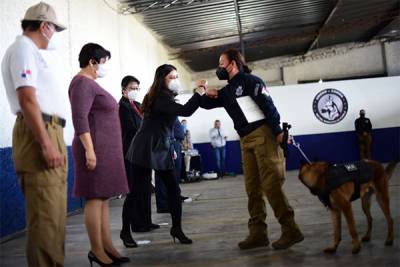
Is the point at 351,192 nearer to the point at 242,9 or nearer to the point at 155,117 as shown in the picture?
Answer: the point at 155,117

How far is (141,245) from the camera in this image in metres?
3.55

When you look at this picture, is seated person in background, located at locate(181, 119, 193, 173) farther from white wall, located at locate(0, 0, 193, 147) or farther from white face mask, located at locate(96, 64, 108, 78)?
white face mask, located at locate(96, 64, 108, 78)

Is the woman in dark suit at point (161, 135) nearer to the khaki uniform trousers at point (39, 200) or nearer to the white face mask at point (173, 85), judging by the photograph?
the white face mask at point (173, 85)

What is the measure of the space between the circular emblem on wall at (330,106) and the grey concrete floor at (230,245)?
6.70 m

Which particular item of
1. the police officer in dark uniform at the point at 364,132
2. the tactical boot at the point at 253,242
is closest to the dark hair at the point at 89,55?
the tactical boot at the point at 253,242

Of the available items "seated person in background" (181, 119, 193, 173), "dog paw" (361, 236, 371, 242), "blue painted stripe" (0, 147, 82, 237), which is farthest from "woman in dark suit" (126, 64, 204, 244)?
"seated person in background" (181, 119, 193, 173)

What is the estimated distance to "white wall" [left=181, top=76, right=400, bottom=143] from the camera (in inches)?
470

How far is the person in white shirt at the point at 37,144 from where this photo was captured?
1955mm

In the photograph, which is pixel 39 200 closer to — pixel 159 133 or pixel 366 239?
pixel 159 133

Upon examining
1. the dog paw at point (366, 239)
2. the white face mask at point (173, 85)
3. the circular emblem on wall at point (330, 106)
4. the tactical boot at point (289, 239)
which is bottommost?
the dog paw at point (366, 239)

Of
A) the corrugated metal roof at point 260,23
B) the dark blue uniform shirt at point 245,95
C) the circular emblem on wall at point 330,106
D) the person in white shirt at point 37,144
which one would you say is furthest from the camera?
the circular emblem on wall at point 330,106

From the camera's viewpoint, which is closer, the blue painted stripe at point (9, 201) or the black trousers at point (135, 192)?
the black trousers at point (135, 192)

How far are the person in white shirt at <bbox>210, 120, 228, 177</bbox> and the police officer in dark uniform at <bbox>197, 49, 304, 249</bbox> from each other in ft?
26.9

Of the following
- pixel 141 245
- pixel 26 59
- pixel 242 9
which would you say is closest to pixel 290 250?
pixel 141 245
